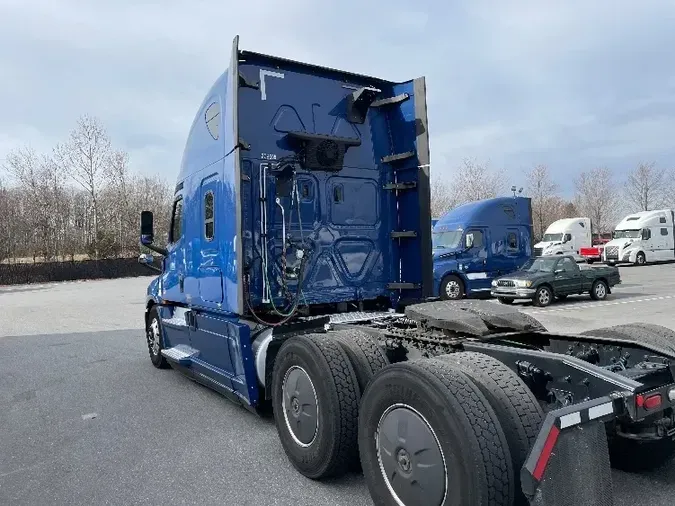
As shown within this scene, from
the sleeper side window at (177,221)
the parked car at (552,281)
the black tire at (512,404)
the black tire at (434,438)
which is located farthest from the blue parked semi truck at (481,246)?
the black tire at (512,404)

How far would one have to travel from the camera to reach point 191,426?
506 cm

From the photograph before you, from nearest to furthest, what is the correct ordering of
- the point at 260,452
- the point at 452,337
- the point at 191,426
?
the point at 452,337, the point at 260,452, the point at 191,426

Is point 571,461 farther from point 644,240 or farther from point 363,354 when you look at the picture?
point 644,240

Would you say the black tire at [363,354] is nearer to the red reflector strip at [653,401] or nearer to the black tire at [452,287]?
the red reflector strip at [653,401]

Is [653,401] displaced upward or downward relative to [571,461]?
upward

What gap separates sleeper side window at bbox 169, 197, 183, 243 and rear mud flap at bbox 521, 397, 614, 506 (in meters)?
5.25

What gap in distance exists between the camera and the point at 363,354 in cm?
376

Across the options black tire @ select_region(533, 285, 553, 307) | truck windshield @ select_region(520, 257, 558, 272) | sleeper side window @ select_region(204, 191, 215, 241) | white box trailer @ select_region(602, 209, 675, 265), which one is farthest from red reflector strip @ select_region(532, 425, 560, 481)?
white box trailer @ select_region(602, 209, 675, 265)

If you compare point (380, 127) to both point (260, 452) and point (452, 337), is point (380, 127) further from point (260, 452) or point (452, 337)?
point (260, 452)

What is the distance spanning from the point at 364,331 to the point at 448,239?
13579mm

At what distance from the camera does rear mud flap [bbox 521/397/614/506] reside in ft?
7.48

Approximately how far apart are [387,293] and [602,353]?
2740mm

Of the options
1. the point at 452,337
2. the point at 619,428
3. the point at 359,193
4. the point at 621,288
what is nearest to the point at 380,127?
the point at 359,193

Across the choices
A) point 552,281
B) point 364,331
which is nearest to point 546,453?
point 364,331
